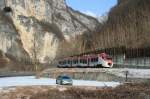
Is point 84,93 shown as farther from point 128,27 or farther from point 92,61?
point 128,27

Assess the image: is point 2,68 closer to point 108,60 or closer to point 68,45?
point 68,45

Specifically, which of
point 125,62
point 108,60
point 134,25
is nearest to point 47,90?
point 108,60

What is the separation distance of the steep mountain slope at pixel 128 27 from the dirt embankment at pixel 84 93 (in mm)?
37495

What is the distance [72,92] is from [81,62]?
5107 cm

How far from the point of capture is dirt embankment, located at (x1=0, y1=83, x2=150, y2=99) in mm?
55969

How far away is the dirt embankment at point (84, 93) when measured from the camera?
55969mm

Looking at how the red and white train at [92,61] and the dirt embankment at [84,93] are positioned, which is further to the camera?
the red and white train at [92,61]

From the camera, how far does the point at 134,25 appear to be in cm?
11981

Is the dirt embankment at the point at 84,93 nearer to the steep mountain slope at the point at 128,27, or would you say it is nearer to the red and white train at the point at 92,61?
the red and white train at the point at 92,61

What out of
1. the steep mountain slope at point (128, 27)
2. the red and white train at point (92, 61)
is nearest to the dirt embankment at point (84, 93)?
the red and white train at point (92, 61)

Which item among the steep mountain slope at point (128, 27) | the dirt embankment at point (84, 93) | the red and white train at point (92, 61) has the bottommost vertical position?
the dirt embankment at point (84, 93)

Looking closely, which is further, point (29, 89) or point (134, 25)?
point (134, 25)

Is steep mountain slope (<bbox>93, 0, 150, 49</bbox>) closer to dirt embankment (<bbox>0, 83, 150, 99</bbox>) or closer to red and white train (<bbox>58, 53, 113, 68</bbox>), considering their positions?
red and white train (<bbox>58, 53, 113, 68</bbox>)

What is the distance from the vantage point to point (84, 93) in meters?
58.3
